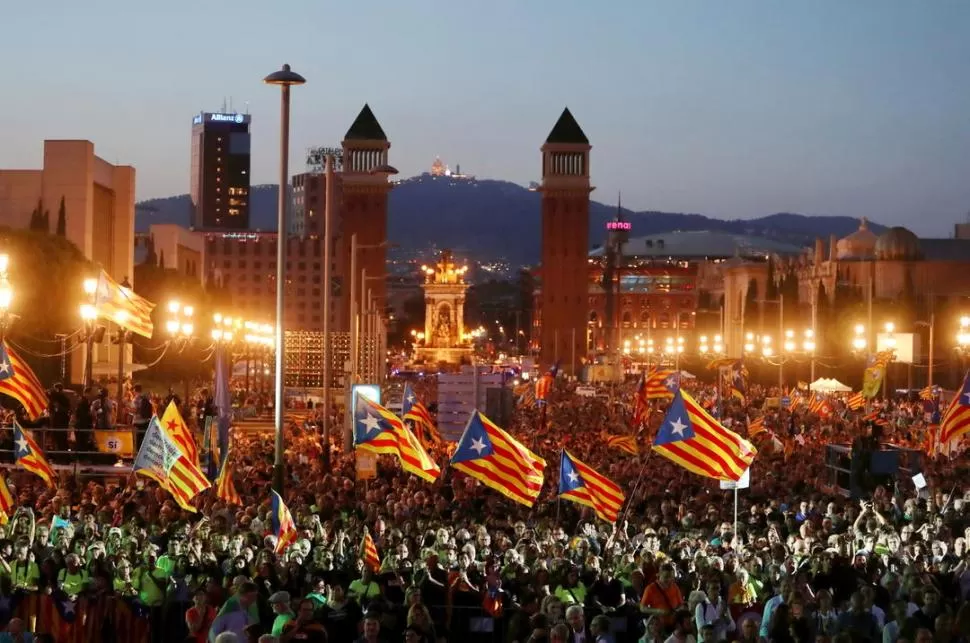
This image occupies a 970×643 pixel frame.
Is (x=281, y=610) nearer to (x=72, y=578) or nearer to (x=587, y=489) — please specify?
(x=72, y=578)

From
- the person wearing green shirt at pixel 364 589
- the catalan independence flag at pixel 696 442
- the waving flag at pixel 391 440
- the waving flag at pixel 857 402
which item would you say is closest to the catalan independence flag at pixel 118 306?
the waving flag at pixel 391 440

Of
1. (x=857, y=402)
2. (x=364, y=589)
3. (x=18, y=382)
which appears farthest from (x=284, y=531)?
(x=857, y=402)

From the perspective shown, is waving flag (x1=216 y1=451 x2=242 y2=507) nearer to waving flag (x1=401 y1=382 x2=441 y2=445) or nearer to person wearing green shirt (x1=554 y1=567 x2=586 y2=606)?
waving flag (x1=401 y1=382 x2=441 y2=445)

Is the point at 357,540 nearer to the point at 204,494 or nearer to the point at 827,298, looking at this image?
the point at 204,494

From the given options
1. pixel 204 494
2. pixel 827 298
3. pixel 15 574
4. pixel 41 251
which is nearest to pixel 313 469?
pixel 204 494

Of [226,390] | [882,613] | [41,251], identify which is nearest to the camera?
[882,613]

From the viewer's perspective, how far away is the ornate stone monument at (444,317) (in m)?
155

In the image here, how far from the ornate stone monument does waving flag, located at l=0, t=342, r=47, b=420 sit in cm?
12824

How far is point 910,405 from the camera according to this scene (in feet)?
183

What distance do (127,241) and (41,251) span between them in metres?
13.6

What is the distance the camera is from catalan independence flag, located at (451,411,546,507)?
21.2m

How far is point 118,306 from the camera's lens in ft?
93.7

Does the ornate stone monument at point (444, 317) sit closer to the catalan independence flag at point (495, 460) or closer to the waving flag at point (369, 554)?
A: the catalan independence flag at point (495, 460)

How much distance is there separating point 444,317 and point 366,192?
13.3 metres
